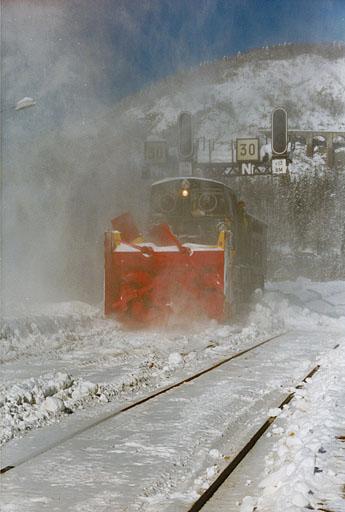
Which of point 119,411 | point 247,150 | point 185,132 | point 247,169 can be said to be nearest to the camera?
point 119,411

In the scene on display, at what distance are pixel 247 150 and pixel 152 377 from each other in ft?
30.0

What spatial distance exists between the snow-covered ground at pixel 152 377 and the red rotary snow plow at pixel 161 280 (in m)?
0.52

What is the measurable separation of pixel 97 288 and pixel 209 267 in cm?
942

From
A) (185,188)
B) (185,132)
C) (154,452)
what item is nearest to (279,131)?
(185,132)

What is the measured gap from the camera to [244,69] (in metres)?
102

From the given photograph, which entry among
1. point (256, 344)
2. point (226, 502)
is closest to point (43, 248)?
point (256, 344)

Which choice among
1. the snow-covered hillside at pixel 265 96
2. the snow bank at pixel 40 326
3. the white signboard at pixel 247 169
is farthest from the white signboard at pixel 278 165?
the snow-covered hillside at pixel 265 96

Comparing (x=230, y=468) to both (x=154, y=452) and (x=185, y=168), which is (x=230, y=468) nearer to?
(x=154, y=452)

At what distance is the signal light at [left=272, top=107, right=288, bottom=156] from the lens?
10.6m

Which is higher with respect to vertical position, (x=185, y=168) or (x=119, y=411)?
(x=185, y=168)

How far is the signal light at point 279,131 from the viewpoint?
34.9 ft

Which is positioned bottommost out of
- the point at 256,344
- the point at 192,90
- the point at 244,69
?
the point at 256,344

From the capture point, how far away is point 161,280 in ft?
41.2

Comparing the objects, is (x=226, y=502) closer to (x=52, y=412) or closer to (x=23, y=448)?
(x=23, y=448)
